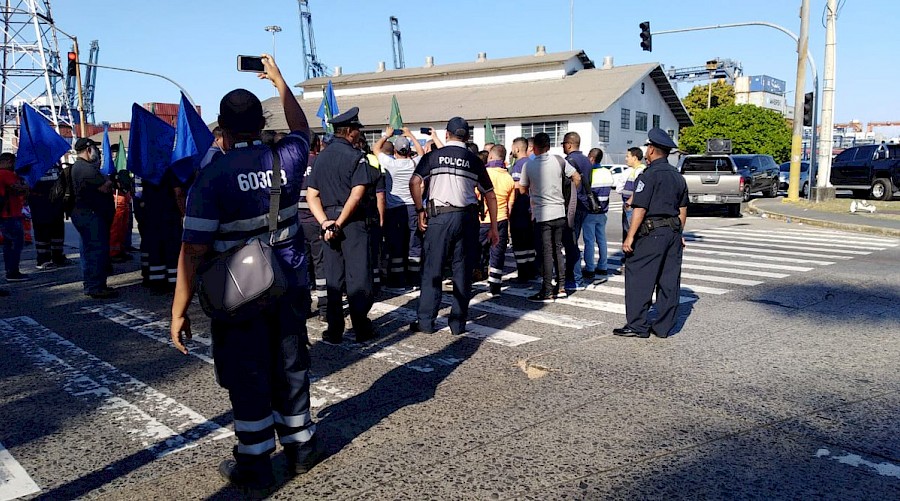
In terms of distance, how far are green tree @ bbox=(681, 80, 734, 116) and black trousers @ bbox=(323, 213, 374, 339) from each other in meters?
71.5

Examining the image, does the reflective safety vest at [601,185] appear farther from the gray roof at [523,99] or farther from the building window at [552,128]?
the building window at [552,128]

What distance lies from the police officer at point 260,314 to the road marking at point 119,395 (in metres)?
0.66

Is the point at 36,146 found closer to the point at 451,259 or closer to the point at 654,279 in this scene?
the point at 451,259

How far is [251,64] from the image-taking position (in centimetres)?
388

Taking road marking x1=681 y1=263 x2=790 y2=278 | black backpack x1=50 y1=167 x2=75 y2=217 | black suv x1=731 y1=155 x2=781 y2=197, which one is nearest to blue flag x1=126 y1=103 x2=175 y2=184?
black backpack x1=50 y1=167 x2=75 y2=217

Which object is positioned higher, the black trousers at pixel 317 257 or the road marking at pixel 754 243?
the black trousers at pixel 317 257

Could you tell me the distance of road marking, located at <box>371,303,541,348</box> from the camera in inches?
244

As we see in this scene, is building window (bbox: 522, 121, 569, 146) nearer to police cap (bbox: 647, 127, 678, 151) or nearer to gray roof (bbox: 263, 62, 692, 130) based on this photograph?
gray roof (bbox: 263, 62, 692, 130)

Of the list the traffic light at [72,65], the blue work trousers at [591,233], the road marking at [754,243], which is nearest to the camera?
the blue work trousers at [591,233]

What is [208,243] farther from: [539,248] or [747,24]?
[747,24]

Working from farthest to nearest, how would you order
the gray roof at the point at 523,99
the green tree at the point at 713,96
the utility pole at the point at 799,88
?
the green tree at the point at 713,96 < the gray roof at the point at 523,99 < the utility pole at the point at 799,88

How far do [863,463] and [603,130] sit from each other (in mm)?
42577

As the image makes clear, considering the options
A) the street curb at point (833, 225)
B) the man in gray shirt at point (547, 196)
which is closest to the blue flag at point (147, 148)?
the man in gray shirt at point (547, 196)

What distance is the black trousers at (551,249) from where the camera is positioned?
25.8 feet
